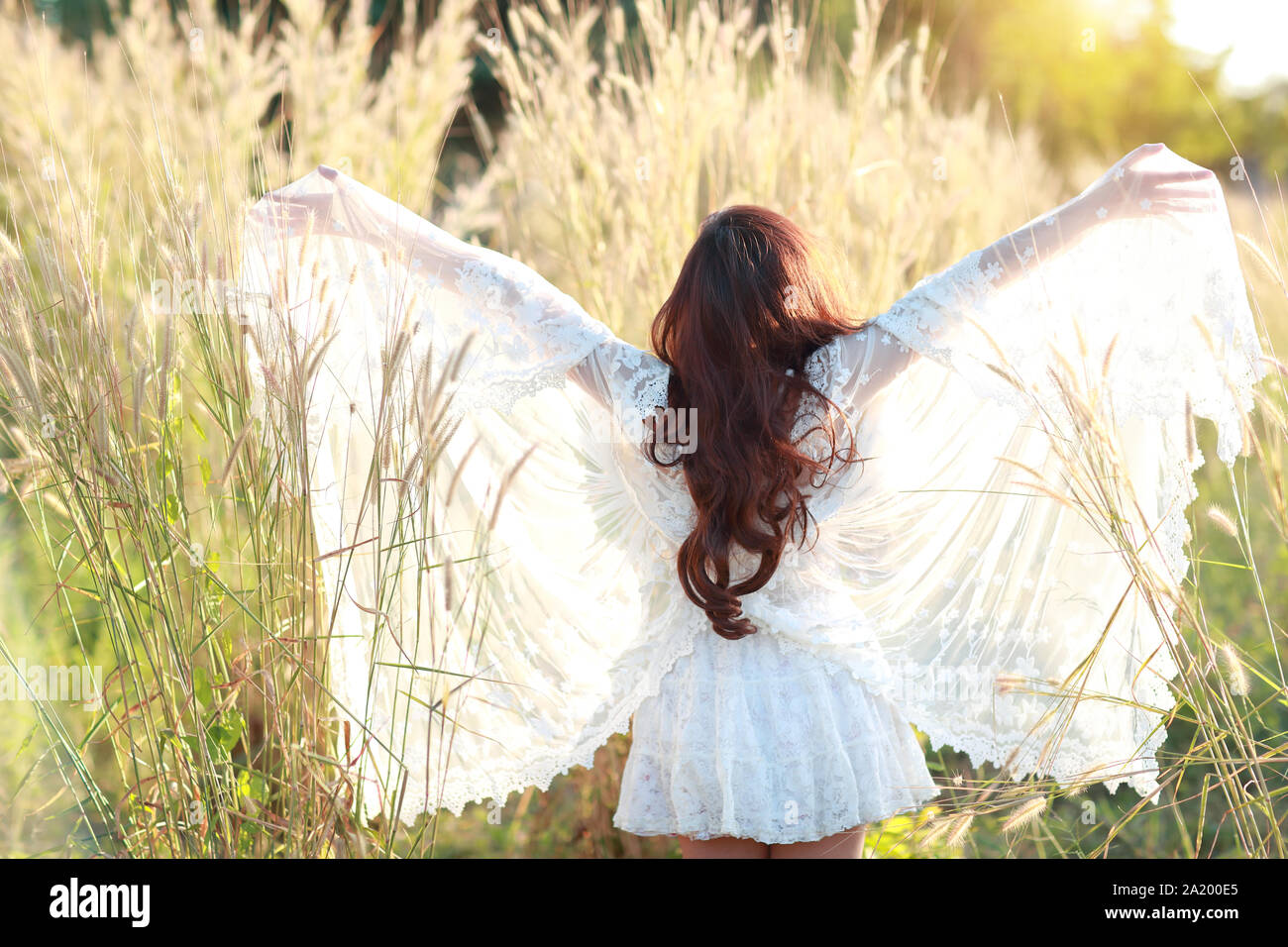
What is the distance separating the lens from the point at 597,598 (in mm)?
1913

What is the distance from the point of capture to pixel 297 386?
1300 mm

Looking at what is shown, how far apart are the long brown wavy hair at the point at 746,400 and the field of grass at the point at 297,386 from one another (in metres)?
0.47

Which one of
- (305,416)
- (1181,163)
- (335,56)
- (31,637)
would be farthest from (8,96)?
(1181,163)

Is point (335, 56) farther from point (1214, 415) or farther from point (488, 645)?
point (1214, 415)

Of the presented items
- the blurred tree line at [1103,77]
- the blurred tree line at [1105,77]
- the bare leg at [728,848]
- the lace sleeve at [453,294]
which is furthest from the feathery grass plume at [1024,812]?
the blurred tree line at [1105,77]

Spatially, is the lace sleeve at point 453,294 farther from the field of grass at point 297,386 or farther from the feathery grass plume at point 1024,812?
the feathery grass plume at point 1024,812

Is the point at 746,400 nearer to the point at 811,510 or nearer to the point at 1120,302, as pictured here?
the point at 811,510

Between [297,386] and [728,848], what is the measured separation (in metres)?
0.98

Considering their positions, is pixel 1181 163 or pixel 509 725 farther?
pixel 509 725

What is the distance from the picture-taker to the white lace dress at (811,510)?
147cm

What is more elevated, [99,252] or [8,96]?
[8,96]

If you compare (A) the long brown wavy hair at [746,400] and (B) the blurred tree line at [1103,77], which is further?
(B) the blurred tree line at [1103,77]

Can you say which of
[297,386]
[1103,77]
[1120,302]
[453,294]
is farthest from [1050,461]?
[1103,77]
